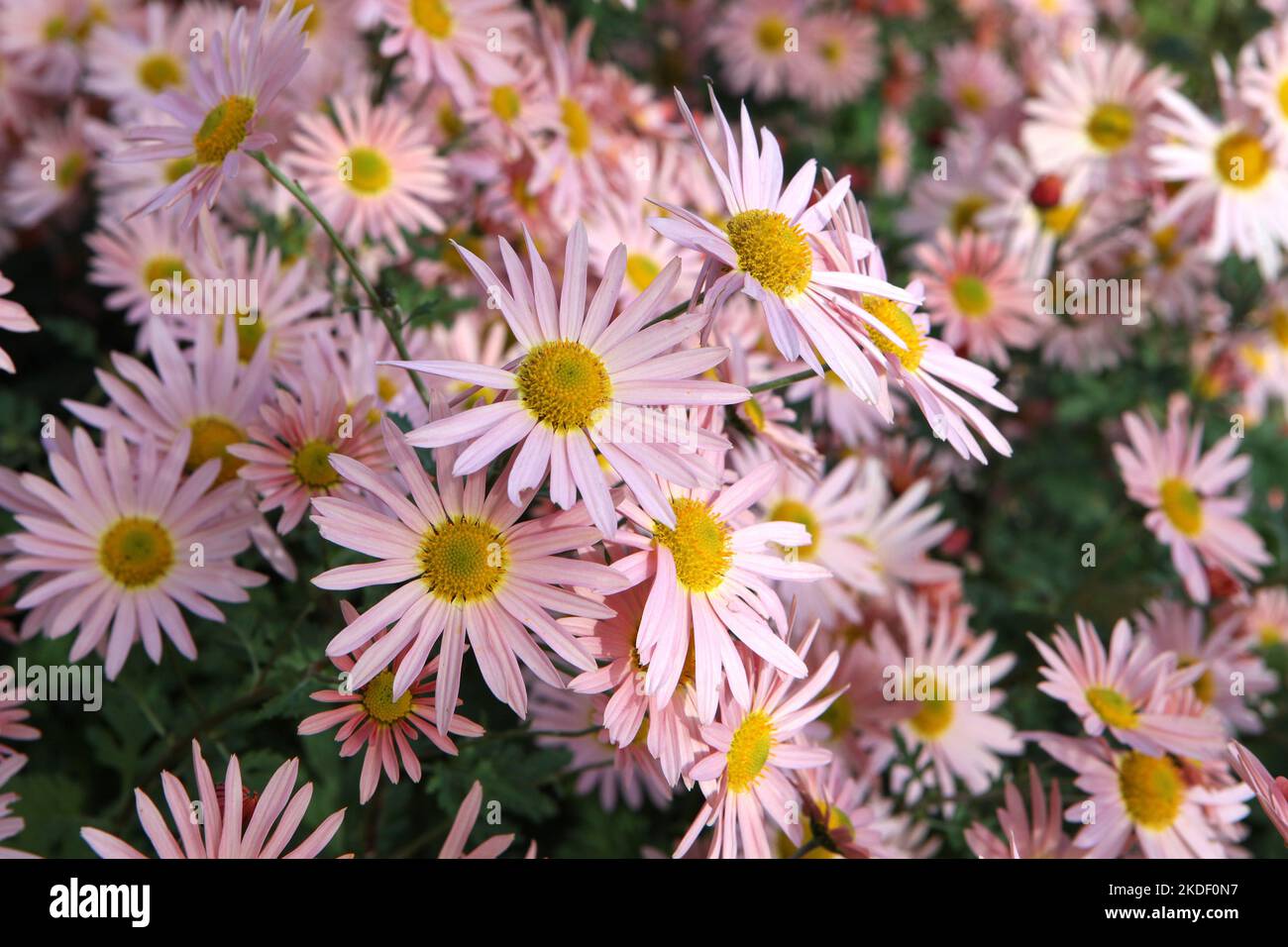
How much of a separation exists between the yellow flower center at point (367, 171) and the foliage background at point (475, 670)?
0.14 m

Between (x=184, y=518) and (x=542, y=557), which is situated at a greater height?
(x=184, y=518)

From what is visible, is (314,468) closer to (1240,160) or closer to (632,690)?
(632,690)

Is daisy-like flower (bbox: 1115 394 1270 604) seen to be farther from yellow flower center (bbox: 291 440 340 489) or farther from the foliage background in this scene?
yellow flower center (bbox: 291 440 340 489)

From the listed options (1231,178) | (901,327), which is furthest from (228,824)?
(1231,178)

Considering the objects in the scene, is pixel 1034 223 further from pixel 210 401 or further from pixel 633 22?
pixel 210 401

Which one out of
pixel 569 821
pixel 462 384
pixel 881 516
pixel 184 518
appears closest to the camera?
pixel 184 518

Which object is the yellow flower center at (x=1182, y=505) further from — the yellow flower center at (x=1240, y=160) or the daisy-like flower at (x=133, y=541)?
the daisy-like flower at (x=133, y=541)

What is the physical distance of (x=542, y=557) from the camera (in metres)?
1.20

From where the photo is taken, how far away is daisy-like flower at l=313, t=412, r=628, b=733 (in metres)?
1.15

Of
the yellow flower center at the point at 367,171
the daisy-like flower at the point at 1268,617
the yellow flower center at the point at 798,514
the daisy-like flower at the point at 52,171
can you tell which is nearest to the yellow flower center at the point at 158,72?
the daisy-like flower at the point at 52,171

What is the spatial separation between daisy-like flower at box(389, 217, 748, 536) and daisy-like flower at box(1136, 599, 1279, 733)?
1.28 m

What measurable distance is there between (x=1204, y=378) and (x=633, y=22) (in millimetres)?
1915

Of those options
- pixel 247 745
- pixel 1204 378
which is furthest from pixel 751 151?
pixel 1204 378

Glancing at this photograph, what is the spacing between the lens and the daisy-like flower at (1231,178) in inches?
98.1
